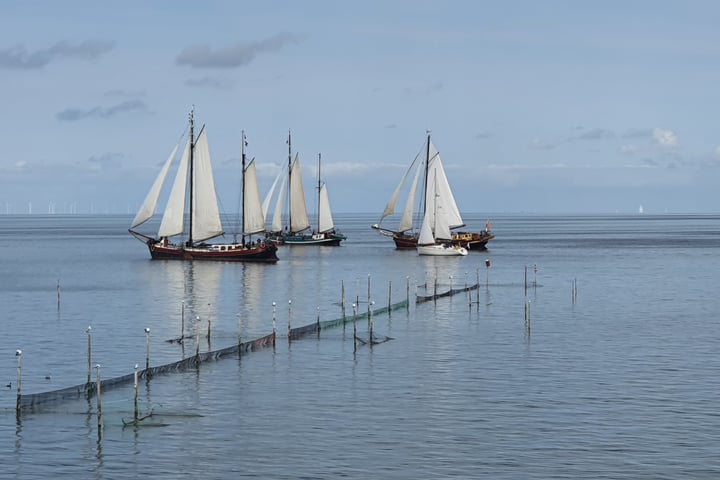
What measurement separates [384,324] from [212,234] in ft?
258

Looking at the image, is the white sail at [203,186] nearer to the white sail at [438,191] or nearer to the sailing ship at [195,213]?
the sailing ship at [195,213]

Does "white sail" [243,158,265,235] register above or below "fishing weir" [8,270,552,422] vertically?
above

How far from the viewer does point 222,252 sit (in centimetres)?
16575

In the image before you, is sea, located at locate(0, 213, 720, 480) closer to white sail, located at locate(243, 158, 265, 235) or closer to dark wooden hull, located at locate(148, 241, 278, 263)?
dark wooden hull, located at locate(148, 241, 278, 263)

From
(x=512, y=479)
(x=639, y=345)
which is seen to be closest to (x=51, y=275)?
(x=639, y=345)

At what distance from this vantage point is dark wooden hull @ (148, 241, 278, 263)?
167 m

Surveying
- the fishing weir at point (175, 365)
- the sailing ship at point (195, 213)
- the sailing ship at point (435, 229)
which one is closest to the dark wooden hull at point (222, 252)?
the sailing ship at point (195, 213)

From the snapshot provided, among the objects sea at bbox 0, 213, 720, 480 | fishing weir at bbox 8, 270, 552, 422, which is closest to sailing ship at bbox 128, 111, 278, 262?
sea at bbox 0, 213, 720, 480

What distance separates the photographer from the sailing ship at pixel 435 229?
188000mm

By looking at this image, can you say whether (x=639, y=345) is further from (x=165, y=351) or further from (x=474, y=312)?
Result: (x=165, y=351)

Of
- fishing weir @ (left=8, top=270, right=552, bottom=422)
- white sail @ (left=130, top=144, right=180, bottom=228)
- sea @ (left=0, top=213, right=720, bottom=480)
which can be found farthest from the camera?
white sail @ (left=130, top=144, right=180, bottom=228)

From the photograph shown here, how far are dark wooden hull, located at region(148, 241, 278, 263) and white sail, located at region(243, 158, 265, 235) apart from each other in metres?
6.65

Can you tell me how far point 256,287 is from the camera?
5133 inches

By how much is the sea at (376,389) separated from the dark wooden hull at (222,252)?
48.4 metres
